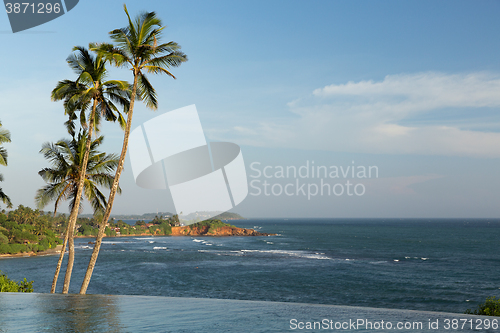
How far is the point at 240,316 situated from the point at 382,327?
262 centimetres

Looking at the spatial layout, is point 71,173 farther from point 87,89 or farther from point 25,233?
point 25,233

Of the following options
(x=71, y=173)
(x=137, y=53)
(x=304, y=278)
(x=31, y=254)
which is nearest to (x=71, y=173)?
(x=71, y=173)

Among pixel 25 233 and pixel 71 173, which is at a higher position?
pixel 71 173

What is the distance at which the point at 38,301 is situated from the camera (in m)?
8.62

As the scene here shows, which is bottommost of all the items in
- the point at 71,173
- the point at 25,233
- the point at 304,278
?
the point at 304,278

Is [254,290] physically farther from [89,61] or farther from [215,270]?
[89,61]

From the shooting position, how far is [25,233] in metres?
86.6

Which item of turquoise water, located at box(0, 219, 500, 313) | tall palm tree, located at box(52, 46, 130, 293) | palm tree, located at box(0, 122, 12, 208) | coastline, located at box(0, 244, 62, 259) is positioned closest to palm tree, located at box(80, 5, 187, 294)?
tall palm tree, located at box(52, 46, 130, 293)

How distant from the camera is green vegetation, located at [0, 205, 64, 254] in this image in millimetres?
79744

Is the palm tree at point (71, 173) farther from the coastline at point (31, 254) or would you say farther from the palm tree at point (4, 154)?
the coastline at point (31, 254)

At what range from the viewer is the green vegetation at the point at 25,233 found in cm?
7974

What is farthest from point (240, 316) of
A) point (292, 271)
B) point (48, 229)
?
point (48, 229)

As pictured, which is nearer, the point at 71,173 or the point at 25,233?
the point at 71,173

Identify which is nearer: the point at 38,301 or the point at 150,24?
the point at 38,301
